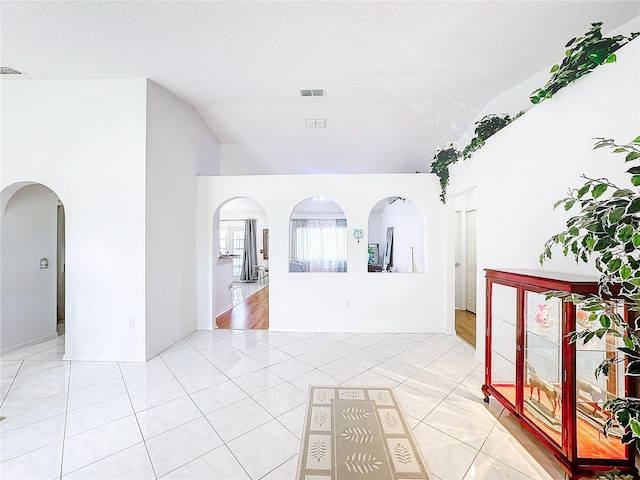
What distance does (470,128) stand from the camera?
4.67m

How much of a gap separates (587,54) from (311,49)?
7.44 ft

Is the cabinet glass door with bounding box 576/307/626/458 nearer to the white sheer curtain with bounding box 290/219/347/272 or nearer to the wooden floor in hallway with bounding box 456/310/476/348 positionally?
the wooden floor in hallway with bounding box 456/310/476/348

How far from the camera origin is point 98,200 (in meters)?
3.32

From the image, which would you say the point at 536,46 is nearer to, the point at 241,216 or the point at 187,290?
the point at 187,290

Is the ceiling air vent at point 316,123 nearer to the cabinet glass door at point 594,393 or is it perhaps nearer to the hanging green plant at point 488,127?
the hanging green plant at point 488,127

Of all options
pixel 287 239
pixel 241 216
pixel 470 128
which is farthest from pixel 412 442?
pixel 241 216

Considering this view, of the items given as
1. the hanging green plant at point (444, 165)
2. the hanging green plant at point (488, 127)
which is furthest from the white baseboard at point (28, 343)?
the hanging green plant at point (488, 127)

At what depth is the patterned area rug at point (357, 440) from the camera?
168cm

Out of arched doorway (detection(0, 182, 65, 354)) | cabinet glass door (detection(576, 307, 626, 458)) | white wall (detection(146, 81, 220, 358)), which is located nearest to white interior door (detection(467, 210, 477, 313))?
cabinet glass door (detection(576, 307, 626, 458))

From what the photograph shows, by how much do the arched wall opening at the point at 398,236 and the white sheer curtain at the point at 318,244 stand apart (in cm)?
122

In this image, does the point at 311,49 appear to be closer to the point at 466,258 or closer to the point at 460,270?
the point at 466,258

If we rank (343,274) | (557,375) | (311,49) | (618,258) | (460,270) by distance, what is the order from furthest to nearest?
1. (460,270)
2. (343,274)
3. (311,49)
4. (557,375)
5. (618,258)

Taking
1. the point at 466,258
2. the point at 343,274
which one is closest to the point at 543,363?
the point at 343,274

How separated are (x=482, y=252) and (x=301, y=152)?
3853 mm
